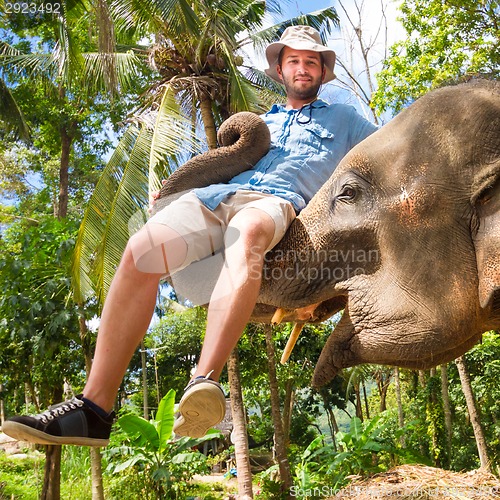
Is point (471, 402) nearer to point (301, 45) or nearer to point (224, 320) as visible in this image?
point (301, 45)

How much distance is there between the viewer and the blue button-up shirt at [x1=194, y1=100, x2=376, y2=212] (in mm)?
2168

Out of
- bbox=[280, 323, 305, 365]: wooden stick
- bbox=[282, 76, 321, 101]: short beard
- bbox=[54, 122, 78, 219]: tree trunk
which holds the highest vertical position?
bbox=[54, 122, 78, 219]: tree trunk

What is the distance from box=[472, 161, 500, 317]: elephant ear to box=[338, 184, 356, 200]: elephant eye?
318 millimetres

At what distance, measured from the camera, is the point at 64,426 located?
1775 millimetres

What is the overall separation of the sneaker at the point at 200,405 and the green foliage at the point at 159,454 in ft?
20.3

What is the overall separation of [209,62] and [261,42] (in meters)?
1.45

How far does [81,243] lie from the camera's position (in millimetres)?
7832

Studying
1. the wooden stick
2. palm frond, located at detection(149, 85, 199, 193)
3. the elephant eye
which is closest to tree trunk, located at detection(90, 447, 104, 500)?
palm frond, located at detection(149, 85, 199, 193)

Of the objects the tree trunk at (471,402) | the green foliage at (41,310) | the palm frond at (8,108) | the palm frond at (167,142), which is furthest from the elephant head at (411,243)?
the palm frond at (8,108)

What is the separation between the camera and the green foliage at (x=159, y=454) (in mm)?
7777

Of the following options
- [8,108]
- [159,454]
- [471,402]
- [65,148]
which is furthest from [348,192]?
[65,148]

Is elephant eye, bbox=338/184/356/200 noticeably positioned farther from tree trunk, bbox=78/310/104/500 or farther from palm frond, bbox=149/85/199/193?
tree trunk, bbox=78/310/104/500

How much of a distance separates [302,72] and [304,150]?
327mm

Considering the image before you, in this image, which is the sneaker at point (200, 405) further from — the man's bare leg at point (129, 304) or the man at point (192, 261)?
the man's bare leg at point (129, 304)
